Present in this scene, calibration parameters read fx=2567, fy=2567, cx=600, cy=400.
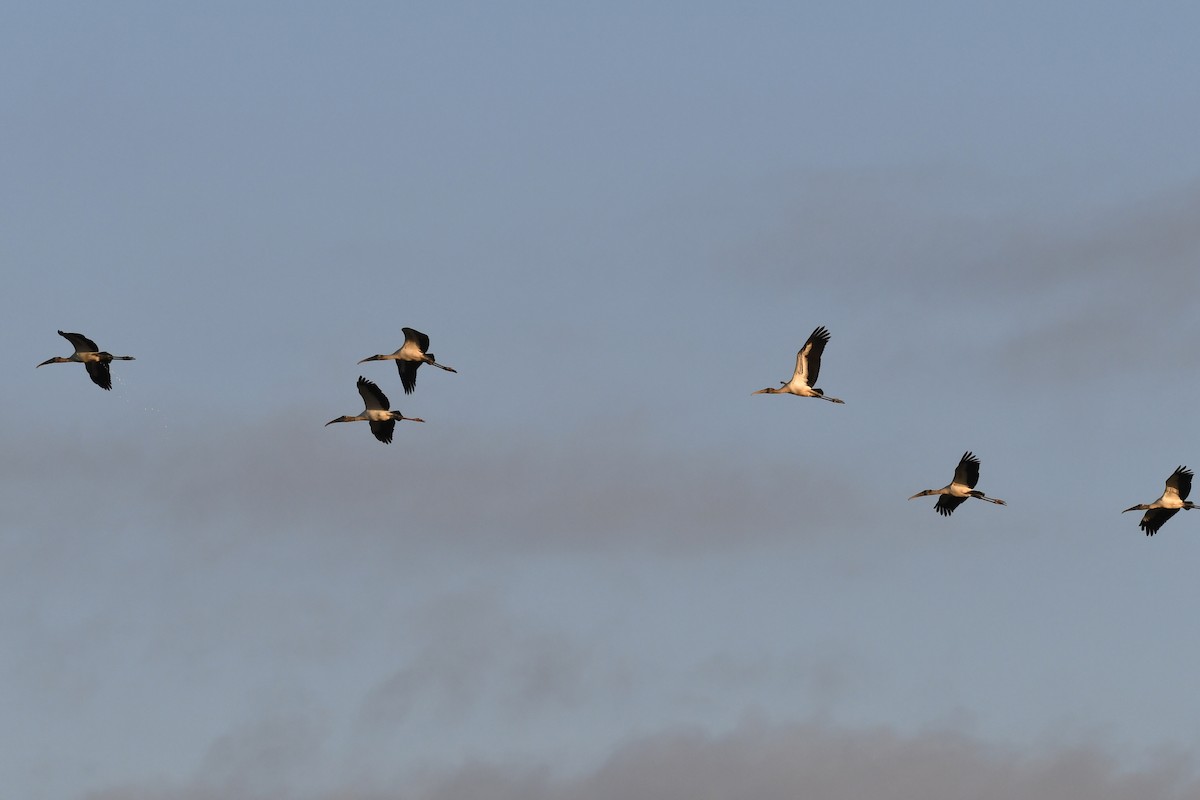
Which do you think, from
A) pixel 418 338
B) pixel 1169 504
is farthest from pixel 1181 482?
pixel 418 338

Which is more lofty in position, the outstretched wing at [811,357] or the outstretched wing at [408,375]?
the outstretched wing at [811,357]

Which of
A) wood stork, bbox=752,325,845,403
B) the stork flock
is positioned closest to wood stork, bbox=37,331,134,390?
the stork flock

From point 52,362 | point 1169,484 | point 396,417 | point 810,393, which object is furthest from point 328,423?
point 1169,484

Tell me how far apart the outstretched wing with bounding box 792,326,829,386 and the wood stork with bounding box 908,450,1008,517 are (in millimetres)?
6993

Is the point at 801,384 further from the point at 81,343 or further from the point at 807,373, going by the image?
the point at 81,343

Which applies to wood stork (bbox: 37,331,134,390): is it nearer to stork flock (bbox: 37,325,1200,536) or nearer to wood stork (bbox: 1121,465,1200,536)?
stork flock (bbox: 37,325,1200,536)

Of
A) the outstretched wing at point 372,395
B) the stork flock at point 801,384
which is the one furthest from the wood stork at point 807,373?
the outstretched wing at point 372,395

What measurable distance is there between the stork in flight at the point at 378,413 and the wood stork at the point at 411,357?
179 cm

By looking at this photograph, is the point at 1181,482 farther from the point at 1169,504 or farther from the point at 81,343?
the point at 81,343

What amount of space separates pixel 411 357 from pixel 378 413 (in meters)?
3.77

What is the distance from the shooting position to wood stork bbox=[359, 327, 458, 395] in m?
98.7

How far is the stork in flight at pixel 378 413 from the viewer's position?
101 m

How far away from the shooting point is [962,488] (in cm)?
10088

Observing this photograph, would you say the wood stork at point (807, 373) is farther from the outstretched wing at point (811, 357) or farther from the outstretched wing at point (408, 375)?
the outstretched wing at point (408, 375)
